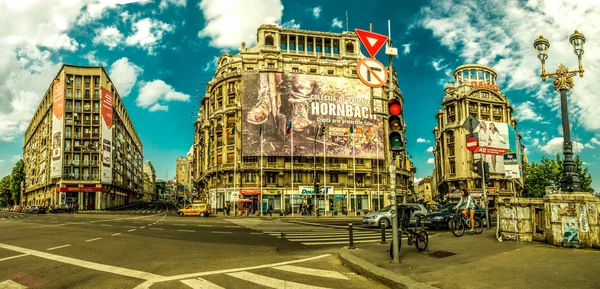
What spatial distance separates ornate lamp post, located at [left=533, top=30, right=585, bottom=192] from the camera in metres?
11.0

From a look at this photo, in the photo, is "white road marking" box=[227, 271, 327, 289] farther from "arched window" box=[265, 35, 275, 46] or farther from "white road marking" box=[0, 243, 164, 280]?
"arched window" box=[265, 35, 275, 46]

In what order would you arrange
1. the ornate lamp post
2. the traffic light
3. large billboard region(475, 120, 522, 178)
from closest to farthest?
1. the traffic light
2. the ornate lamp post
3. large billboard region(475, 120, 522, 178)

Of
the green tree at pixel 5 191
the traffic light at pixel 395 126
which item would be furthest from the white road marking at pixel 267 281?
the green tree at pixel 5 191

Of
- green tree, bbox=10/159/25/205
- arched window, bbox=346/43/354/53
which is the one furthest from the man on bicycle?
green tree, bbox=10/159/25/205

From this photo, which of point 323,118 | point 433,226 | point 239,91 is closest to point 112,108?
point 239,91

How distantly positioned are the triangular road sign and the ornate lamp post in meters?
6.83


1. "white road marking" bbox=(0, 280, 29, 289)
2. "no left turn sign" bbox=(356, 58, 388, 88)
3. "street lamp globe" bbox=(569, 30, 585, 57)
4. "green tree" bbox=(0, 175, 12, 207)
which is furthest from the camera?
"green tree" bbox=(0, 175, 12, 207)

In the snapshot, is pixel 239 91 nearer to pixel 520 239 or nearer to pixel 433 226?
pixel 433 226

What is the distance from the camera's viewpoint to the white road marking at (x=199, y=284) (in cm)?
643

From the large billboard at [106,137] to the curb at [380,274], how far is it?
76883 millimetres

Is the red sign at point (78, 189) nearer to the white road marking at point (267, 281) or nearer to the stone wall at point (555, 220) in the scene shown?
the white road marking at point (267, 281)

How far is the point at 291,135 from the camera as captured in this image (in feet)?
176

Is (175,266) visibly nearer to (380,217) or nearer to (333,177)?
(380,217)

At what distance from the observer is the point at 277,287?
643 cm
